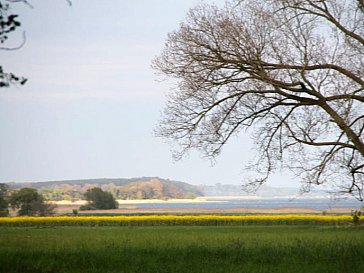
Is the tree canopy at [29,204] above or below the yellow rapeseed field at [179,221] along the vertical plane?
above

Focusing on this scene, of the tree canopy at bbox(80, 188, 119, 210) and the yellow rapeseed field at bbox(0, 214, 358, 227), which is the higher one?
the tree canopy at bbox(80, 188, 119, 210)

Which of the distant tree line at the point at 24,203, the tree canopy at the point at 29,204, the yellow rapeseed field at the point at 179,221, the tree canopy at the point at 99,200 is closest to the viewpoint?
the yellow rapeseed field at the point at 179,221

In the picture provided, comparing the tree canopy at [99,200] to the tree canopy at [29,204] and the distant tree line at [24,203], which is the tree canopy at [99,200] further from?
the tree canopy at [29,204]

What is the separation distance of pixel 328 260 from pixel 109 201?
269ft

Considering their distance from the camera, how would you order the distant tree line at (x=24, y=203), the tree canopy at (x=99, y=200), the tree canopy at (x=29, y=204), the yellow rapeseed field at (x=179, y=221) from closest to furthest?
the yellow rapeseed field at (x=179, y=221) < the distant tree line at (x=24, y=203) < the tree canopy at (x=29, y=204) < the tree canopy at (x=99, y=200)

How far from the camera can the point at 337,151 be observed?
16.3 metres

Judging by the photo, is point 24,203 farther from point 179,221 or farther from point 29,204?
point 179,221

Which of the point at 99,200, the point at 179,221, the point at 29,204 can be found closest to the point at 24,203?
the point at 29,204

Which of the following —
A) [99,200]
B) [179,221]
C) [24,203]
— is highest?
[99,200]

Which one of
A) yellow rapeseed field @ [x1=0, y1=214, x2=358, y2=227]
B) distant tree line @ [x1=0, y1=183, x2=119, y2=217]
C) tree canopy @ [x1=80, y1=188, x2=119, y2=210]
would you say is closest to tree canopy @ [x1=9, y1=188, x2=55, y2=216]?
distant tree line @ [x1=0, y1=183, x2=119, y2=217]

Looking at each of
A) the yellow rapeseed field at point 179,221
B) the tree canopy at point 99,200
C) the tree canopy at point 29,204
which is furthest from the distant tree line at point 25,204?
the tree canopy at point 99,200

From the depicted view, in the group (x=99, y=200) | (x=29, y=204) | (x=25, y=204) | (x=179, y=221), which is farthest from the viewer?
(x=99, y=200)

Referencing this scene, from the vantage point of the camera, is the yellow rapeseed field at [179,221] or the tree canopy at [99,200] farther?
the tree canopy at [99,200]

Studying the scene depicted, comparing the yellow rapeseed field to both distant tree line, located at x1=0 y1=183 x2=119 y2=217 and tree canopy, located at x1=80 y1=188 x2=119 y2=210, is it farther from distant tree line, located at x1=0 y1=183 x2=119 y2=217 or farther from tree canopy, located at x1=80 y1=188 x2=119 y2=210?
tree canopy, located at x1=80 y1=188 x2=119 y2=210
